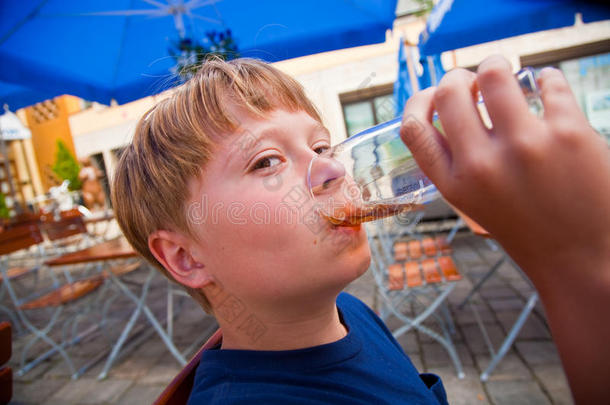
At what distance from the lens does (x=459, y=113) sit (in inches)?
15.6

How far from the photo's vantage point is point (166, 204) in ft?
3.20

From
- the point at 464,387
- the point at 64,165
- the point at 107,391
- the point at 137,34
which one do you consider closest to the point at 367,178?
the point at 464,387

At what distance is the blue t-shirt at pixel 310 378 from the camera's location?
781 mm

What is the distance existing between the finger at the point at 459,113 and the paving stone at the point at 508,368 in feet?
8.06

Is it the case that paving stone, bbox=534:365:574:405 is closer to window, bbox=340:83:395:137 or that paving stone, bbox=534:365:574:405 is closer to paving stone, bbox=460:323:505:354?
paving stone, bbox=460:323:505:354

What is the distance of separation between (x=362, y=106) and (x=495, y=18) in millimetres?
7202

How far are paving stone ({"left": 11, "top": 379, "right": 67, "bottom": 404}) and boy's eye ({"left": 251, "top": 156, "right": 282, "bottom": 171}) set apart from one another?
128 inches

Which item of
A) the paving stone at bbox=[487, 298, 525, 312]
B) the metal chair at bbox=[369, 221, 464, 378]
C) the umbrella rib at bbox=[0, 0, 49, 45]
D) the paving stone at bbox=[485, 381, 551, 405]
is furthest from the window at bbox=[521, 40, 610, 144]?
the umbrella rib at bbox=[0, 0, 49, 45]

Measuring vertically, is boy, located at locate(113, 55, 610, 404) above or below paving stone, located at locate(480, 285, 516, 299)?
above

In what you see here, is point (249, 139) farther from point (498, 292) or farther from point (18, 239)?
point (18, 239)

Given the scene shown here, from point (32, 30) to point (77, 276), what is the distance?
12.9 feet

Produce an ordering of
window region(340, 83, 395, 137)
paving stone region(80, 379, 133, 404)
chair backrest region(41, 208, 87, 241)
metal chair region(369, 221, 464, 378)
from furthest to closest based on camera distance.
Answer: window region(340, 83, 395, 137) < chair backrest region(41, 208, 87, 241) < paving stone region(80, 379, 133, 404) < metal chair region(369, 221, 464, 378)

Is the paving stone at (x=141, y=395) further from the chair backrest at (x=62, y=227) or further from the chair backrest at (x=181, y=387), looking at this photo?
the chair backrest at (x=62, y=227)

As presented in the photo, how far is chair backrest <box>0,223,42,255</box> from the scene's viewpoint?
3.73 meters
